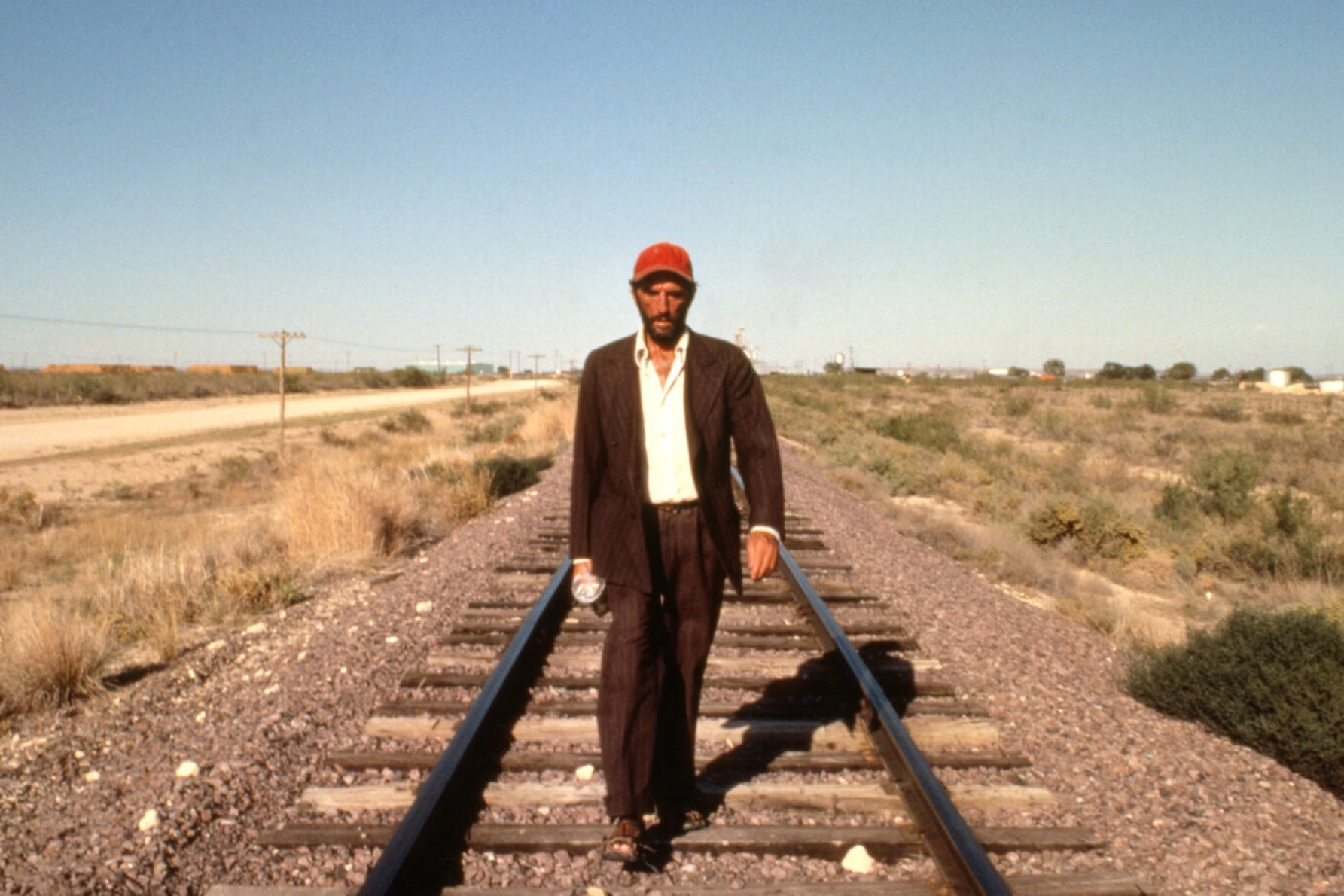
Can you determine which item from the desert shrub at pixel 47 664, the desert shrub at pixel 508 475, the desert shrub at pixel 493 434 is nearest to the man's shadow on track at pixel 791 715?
the desert shrub at pixel 47 664

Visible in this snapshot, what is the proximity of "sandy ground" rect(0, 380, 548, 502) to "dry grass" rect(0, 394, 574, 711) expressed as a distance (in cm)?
333

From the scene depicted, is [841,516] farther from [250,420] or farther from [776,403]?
[250,420]

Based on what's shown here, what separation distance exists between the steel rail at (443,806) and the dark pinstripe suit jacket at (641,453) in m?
0.96

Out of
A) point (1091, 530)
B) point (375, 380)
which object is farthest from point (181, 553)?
point (375, 380)

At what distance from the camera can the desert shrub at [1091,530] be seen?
433 inches

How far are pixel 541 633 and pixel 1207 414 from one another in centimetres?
4551

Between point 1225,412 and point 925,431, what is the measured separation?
847 inches

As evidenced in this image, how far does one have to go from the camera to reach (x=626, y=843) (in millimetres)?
3066

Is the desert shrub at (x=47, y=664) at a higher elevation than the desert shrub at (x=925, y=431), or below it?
below

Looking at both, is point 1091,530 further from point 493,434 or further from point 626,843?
point 493,434

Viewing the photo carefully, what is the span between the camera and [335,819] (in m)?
3.43

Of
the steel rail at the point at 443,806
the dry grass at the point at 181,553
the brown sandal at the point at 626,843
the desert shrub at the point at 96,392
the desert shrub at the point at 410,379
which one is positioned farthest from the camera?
the desert shrub at the point at 410,379

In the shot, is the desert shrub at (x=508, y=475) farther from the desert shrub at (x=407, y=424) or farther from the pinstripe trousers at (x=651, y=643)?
the desert shrub at (x=407, y=424)

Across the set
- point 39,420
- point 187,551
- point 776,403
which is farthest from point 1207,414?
point 39,420
